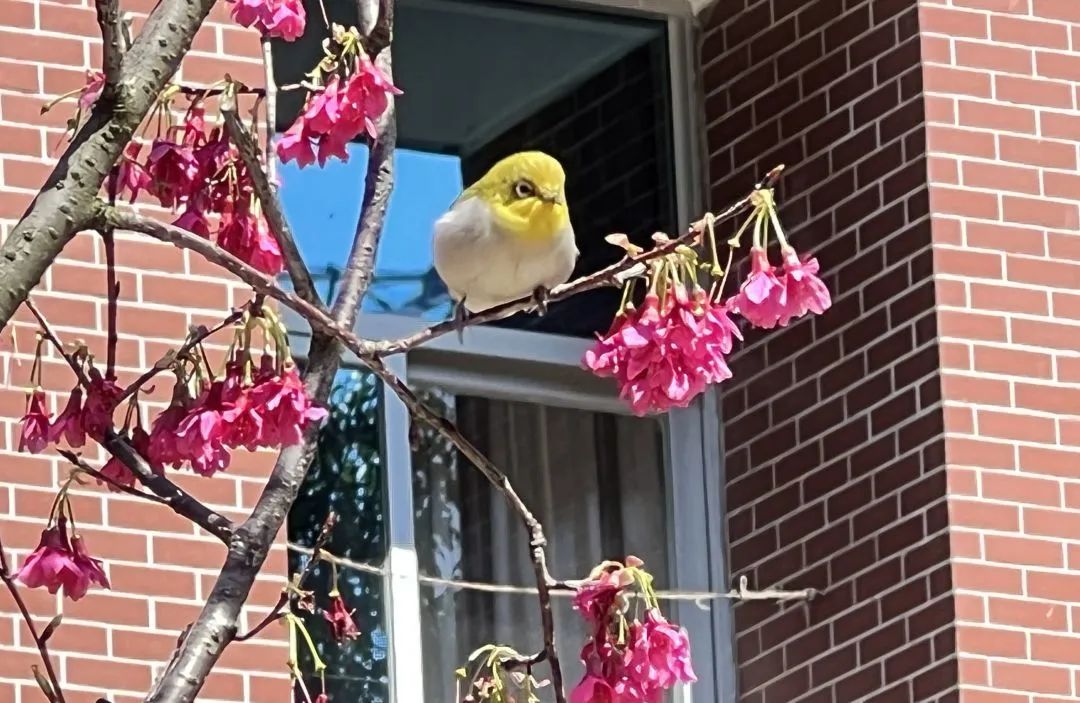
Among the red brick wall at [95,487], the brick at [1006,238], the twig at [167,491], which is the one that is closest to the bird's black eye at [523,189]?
the twig at [167,491]

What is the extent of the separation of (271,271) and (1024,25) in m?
3.87

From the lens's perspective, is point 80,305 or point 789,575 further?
point 789,575

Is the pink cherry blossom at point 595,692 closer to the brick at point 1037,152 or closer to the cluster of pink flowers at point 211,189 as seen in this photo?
the cluster of pink flowers at point 211,189

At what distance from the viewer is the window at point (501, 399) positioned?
24.5 feet

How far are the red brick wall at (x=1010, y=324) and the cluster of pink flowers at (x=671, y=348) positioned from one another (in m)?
3.17

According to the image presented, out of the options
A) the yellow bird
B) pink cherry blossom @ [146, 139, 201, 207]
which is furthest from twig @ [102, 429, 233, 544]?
the yellow bird

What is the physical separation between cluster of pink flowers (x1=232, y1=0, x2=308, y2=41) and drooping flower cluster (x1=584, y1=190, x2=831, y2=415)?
1.91 ft

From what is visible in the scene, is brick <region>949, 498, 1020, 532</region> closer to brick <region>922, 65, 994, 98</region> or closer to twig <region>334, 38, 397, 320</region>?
brick <region>922, 65, 994, 98</region>

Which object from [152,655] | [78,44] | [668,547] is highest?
[78,44]

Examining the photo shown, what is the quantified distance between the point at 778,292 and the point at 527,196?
1.28 meters

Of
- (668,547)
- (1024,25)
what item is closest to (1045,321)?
(1024,25)

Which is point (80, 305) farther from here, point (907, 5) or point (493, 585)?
point (907, 5)

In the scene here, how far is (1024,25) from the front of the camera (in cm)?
743

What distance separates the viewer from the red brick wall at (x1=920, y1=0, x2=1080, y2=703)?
6773 millimetres
